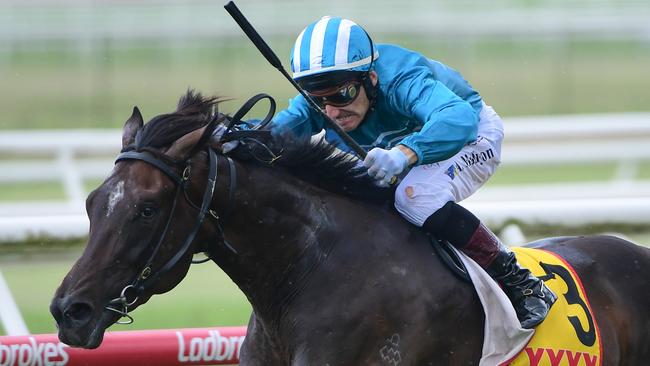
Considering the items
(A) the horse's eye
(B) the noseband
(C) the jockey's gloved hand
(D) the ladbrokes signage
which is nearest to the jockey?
(C) the jockey's gloved hand

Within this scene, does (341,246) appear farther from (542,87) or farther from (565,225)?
(542,87)

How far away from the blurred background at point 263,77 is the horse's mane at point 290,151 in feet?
12.7

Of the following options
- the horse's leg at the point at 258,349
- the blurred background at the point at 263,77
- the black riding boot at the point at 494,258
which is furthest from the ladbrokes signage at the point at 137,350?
the blurred background at the point at 263,77

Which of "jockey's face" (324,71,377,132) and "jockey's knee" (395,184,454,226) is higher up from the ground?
"jockey's face" (324,71,377,132)

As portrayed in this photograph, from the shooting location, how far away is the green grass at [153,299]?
6715 mm

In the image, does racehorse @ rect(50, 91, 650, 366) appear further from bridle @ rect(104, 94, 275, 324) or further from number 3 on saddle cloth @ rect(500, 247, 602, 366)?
number 3 on saddle cloth @ rect(500, 247, 602, 366)

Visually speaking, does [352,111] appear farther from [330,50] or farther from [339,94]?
[330,50]

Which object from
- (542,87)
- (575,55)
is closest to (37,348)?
(542,87)

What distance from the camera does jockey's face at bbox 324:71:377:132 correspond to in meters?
3.73

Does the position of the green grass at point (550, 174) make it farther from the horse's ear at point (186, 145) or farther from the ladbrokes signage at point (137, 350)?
the horse's ear at point (186, 145)

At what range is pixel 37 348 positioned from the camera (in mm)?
4633

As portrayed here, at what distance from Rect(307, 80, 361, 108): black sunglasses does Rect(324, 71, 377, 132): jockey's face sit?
0.02 metres

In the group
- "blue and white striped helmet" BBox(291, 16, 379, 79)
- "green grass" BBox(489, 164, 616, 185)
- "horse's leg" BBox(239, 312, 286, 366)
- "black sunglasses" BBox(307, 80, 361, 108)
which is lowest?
"green grass" BBox(489, 164, 616, 185)

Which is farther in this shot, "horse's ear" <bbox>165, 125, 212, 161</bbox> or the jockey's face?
the jockey's face
